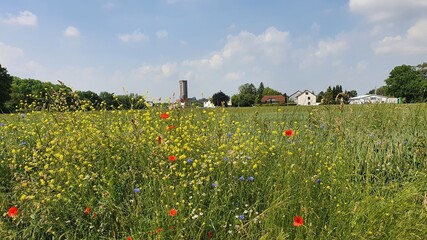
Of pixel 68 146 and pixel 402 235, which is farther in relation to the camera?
pixel 68 146

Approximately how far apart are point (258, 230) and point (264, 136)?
1.81 metres

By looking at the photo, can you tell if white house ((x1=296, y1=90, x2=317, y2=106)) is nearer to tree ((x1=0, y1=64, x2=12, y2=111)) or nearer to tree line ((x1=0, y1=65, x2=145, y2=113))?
tree line ((x1=0, y1=65, x2=145, y2=113))

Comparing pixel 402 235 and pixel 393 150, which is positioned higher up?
pixel 393 150

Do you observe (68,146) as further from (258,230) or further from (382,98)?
(382,98)

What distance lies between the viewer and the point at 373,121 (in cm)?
475

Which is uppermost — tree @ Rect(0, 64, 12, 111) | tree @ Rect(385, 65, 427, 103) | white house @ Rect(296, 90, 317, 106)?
tree @ Rect(385, 65, 427, 103)

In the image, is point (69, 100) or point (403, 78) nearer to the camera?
point (69, 100)

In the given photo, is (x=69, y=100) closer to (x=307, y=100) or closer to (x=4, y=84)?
(x=307, y=100)

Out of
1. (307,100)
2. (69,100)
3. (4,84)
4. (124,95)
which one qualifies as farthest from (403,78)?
(69,100)

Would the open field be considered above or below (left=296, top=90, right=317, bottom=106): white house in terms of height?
below

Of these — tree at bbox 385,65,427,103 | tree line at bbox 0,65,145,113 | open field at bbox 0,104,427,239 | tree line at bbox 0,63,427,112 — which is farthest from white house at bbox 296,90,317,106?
tree at bbox 385,65,427,103

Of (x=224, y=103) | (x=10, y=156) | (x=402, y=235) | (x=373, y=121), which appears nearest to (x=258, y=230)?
(x=402, y=235)

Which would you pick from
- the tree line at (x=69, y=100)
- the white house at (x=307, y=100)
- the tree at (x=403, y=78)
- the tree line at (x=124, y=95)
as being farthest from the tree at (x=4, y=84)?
the tree at (x=403, y=78)

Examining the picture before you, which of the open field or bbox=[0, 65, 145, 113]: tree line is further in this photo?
bbox=[0, 65, 145, 113]: tree line
